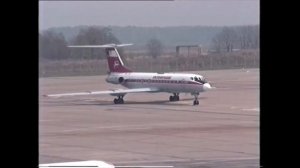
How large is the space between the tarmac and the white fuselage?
0.78 metres

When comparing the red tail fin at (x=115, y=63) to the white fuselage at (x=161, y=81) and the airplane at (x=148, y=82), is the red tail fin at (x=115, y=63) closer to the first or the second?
the airplane at (x=148, y=82)

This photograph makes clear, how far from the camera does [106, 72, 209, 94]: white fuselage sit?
28812mm

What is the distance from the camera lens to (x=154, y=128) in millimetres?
19594

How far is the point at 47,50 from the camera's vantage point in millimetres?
2566

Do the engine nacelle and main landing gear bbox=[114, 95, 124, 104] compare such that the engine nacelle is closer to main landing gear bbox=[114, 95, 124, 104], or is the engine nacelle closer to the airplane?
the airplane

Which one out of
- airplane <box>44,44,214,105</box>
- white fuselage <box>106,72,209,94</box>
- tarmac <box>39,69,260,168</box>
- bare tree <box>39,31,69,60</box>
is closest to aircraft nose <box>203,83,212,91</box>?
airplane <box>44,44,214,105</box>

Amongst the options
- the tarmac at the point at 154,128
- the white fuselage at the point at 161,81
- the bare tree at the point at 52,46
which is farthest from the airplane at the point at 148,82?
the bare tree at the point at 52,46

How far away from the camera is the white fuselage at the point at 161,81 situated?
28.8 metres

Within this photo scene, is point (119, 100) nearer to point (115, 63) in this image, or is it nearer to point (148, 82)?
point (148, 82)

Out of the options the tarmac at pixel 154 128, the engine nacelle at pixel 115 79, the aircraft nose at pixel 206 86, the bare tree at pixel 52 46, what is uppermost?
the engine nacelle at pixel 115 79

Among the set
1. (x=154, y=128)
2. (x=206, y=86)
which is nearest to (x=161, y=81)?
(x=206, y=86)

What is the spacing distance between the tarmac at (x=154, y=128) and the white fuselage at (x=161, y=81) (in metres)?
0.78
